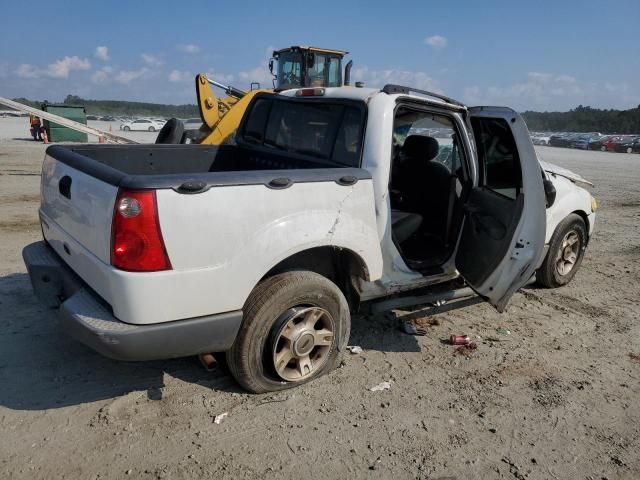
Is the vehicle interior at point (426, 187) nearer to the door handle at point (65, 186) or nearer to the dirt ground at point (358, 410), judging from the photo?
the dirt ground at point (358, 410)

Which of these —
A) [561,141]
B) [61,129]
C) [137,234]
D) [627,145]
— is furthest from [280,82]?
[561,141]

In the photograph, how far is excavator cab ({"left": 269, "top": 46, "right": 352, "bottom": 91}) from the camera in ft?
45.6

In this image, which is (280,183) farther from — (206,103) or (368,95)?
(206,103)

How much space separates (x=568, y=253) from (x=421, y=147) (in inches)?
88.8

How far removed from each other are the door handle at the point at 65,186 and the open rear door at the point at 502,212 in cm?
297

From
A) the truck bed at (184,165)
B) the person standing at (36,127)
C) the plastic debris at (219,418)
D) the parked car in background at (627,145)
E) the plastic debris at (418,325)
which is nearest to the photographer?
the truck bed at (184,165)

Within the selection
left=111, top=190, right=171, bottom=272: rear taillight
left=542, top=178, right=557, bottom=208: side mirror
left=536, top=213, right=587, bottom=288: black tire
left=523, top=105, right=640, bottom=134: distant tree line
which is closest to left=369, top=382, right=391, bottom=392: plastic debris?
left=111, top=190, right=171, bottom=272: rear taillight

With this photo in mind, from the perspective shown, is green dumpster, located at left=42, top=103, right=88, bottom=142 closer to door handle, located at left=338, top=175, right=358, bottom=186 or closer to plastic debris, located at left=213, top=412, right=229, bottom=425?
door handle, located at left=338, top=175, right=358, bottom=186

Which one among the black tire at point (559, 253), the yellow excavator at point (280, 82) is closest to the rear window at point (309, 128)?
the black tire at point (559, 253)

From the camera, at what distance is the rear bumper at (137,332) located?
2.62 metres

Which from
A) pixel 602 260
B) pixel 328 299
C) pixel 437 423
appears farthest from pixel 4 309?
pixel 602 260

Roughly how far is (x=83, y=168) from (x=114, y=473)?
172cm

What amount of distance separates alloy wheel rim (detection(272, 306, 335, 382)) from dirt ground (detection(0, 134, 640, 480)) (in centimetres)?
16

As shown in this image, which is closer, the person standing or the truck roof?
the truck roof
